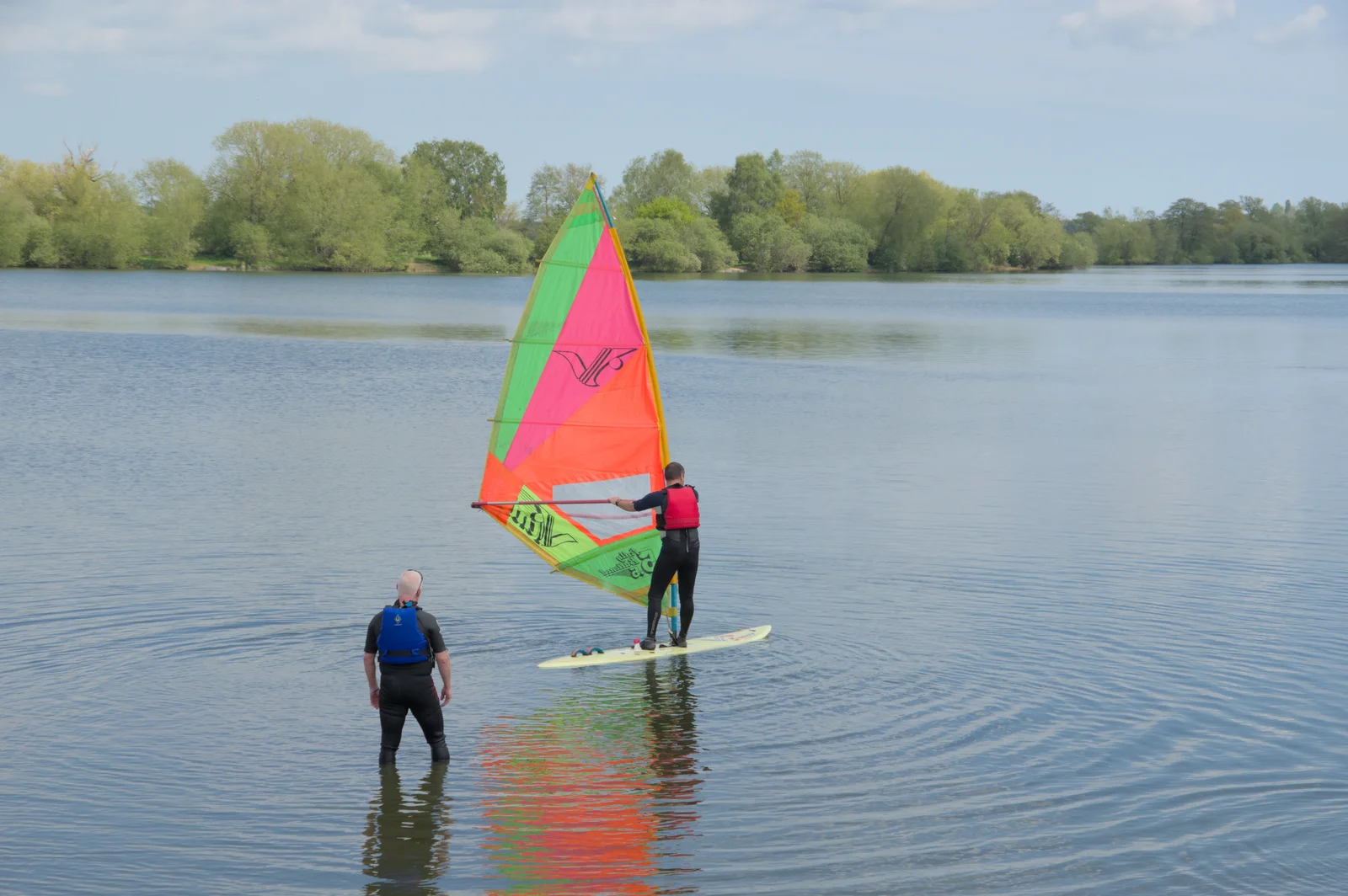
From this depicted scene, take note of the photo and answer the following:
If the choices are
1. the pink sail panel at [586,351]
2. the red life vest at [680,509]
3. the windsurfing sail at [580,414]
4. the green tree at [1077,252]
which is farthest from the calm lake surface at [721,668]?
the green tree at [1077,252]

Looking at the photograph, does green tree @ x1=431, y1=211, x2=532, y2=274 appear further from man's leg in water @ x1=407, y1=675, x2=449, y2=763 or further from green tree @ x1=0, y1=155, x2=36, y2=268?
man's leg in water @ x1=407, y1=675, x2=449, y2=763

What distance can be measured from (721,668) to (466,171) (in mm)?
123019

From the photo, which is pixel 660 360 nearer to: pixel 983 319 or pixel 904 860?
pixel 983 319

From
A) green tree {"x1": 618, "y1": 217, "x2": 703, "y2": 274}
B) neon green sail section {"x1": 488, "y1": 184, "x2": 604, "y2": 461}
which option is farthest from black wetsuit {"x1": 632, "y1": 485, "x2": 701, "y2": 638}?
green tree {"x1": 618, "y1": 217, "x2": 703, "y2": 274}

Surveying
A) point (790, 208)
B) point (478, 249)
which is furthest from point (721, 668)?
point (790, 208)

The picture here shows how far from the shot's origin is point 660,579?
489 inches

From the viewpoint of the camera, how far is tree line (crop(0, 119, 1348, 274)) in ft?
342

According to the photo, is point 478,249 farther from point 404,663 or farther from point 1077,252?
point 404,663

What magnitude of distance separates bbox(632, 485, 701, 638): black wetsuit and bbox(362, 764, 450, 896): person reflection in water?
11.1ft

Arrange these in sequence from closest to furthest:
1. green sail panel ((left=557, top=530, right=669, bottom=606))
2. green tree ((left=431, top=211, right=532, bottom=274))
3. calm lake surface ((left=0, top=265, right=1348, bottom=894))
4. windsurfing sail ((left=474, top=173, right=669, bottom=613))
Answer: calm lake surface ((left=0, top=265, right=1348, bottom=894)) → windsurfing sail ((left=474, top=173, right=669, bottom=613)) → green sail panel ((left=557, top=530, right=669, bottom=606)) → green tree ((left=431, top=211, right=532, bottom=274))

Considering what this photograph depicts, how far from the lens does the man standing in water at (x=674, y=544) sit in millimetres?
12062

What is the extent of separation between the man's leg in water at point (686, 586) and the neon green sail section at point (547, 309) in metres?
1.93

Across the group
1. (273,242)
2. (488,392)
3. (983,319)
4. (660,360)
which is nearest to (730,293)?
(983,319)

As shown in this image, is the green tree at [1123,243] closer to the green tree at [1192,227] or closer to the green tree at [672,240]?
the green tree at [1192,227]
